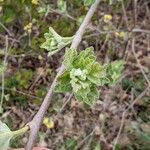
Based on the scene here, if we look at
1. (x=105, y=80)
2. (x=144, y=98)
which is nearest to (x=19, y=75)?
(x=144, y=98)

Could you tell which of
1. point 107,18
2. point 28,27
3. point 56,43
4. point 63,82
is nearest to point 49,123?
point 28,27

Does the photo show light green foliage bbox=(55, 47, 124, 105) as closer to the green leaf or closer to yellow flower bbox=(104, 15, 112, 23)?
the green leaf

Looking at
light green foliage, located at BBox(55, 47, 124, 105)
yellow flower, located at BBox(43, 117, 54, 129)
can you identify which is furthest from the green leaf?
yellow flower, located at BBox(43, 117, 54, 129)

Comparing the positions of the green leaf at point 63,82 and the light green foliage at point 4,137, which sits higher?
the green leaf at point 63,82

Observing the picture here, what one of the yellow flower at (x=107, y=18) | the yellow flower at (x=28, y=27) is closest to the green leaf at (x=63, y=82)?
the yellow flower at (x=28, y=27)

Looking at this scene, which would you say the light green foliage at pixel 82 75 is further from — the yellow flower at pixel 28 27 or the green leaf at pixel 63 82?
the yellow flower at pixel 28 27

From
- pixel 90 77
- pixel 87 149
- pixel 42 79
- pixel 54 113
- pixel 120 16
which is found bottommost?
pixel 87 149

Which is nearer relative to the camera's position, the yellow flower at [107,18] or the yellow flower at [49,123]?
the yellow flower at [49,123]

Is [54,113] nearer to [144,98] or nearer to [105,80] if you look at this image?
[144,98]
